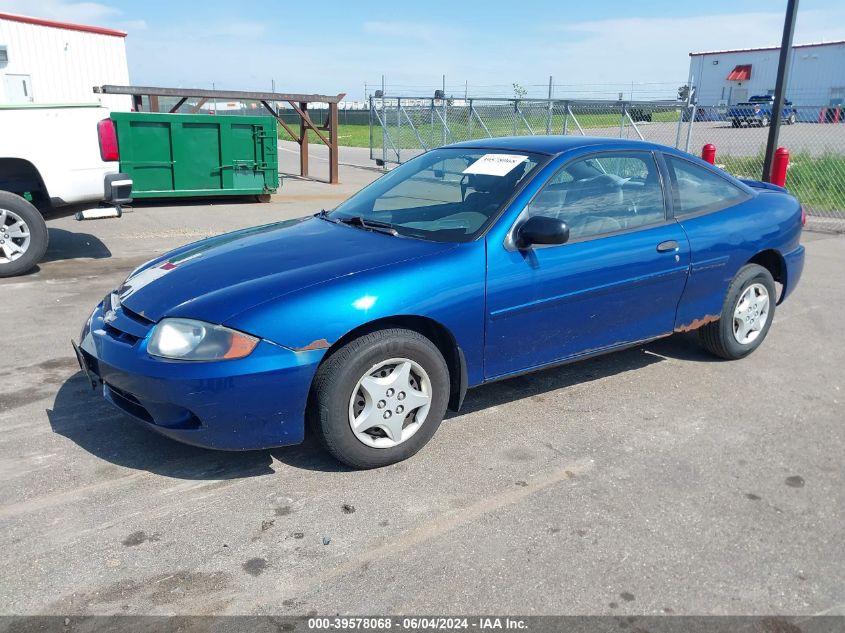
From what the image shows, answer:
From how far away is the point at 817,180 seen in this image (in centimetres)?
1402

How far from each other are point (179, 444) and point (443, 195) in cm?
203

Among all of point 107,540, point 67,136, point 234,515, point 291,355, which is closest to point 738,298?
point 291,355

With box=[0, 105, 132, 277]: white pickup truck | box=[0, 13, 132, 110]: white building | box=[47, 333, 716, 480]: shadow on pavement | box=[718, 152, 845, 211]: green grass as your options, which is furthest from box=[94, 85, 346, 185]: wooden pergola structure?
box=[47, 333, 716, 480]: shadow on pavement

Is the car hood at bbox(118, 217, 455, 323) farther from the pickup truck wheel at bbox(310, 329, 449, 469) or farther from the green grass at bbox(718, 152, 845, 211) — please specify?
the green grass at bbox(718, 152, 845, 211)

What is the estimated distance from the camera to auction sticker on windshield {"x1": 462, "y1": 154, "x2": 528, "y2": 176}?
4.17m

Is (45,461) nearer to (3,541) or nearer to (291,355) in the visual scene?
(3,541)

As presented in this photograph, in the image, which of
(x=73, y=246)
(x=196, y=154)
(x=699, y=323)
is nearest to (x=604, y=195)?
(x=699, y=323)

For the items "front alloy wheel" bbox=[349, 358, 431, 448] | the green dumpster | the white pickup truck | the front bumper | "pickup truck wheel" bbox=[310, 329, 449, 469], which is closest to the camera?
the front bumper

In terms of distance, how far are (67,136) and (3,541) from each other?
5414mm

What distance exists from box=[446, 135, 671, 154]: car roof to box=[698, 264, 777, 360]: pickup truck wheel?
3.65 ft

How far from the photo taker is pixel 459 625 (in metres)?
2.50

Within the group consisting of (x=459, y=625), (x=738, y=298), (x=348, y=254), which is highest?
(x=348, y=254)

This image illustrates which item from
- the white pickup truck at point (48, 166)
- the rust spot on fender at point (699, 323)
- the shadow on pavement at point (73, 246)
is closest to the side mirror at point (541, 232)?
the rust spot on fender at point (699, 323)

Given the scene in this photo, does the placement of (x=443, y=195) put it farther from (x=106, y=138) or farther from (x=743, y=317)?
(x=106, y=138)
